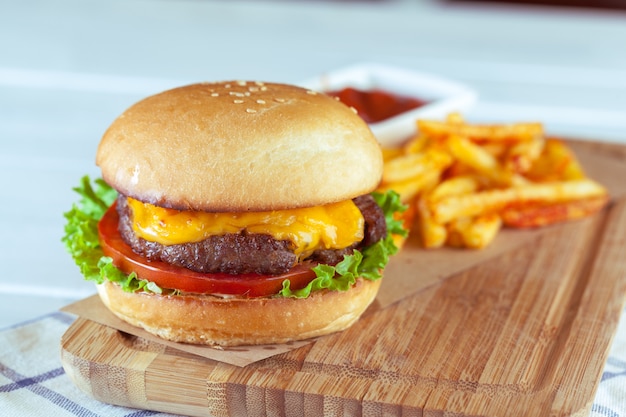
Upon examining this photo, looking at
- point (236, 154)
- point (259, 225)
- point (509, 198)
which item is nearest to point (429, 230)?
point (509, 198)

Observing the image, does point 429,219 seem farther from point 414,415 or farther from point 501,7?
point 501,7

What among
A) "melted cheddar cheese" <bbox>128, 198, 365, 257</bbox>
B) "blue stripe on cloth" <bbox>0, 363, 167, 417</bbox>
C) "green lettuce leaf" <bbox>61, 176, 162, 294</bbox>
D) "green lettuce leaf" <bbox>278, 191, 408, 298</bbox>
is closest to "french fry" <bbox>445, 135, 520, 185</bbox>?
"green lettuce leaf" <bbox>278, 191, 408, 298</bbox>

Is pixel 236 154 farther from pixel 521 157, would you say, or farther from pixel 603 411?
pixel 521 157

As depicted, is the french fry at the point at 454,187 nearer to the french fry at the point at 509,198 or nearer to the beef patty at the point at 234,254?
the french fry at the point at 509,198

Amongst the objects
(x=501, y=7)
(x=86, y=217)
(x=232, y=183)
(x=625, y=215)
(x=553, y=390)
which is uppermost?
(x=232, y=183)

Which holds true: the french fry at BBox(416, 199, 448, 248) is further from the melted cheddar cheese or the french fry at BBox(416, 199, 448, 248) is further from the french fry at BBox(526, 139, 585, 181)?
the melted cheddar cheese

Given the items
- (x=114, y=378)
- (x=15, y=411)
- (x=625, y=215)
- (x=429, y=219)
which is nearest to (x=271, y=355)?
(x=114, y=378)
